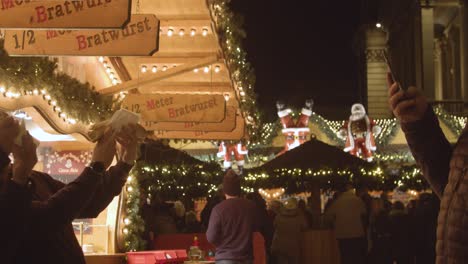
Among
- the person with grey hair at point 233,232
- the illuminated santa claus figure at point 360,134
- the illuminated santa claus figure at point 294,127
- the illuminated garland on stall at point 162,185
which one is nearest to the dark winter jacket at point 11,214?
the person with grey hair at point 233,232

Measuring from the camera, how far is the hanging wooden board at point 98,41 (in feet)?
25.4

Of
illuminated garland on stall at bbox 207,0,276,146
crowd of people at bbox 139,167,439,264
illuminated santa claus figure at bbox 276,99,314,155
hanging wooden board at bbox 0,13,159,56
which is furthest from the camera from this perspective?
illuminated santa claus figure at bbox 276,99,314,155

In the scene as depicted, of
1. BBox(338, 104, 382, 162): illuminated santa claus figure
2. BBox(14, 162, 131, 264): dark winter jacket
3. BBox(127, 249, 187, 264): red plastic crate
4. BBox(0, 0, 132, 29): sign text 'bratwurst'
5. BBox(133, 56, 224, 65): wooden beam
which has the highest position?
BBox(338, 104, 382, 162): illuminated santa claus figure

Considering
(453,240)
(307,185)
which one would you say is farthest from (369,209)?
(453,240)

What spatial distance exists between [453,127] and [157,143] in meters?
23.6

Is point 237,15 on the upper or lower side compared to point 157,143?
upper

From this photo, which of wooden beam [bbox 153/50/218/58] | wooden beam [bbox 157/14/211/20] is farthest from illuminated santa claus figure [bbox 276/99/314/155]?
wooden beam [bbox 157/14/211/20]

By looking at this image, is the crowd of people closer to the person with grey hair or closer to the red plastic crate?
the red plastic crate

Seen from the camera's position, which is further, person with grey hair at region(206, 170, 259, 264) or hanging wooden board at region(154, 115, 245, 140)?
hanging wooden board at region(154, 115, 245, 140)

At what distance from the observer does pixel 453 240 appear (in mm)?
2764

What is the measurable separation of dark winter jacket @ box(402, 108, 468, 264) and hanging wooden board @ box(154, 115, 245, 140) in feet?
35.1

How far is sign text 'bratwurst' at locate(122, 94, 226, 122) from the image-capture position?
11.4 metres

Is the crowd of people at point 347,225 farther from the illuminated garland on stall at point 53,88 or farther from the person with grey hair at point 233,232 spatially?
the illuminated garland on stall at point 53,88

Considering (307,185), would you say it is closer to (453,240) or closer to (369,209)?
(369,209)
